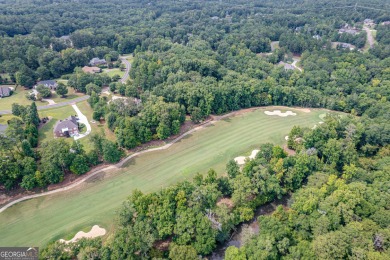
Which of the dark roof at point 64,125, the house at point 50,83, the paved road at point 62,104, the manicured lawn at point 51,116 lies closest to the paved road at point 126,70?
the paved road at point 62,104

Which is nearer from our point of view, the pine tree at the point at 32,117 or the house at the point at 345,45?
the pine tree at the point at 32,117

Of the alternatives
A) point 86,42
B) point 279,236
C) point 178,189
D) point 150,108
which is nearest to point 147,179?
point 178,189

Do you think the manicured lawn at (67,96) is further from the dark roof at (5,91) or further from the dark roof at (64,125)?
the dark roof at (64,125)

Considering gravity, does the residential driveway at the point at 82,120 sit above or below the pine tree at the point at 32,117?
below

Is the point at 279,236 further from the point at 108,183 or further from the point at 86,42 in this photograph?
the point at 86,42

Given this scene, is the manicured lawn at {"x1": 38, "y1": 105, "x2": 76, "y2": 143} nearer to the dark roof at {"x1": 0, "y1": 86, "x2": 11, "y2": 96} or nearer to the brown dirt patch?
the dark roof at {"x1": 0, "y1": 86, "x2": 11, "y2": 96}

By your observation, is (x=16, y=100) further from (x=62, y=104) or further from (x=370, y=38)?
(x=370, y=38)

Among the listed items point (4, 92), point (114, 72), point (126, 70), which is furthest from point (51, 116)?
point (126, 70)

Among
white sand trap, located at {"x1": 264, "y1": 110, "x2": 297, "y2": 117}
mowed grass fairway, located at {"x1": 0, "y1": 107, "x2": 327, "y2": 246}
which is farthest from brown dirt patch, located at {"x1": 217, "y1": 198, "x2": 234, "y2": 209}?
white sand trap, located at {"x1": 264, "y1": 110, "x2": 297, "y2": 117}
